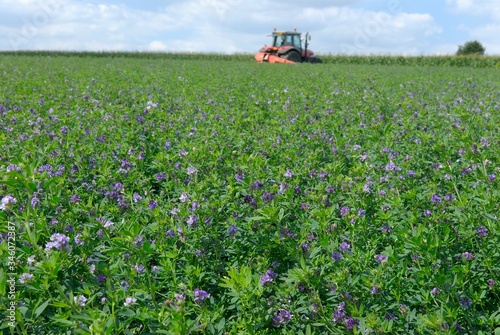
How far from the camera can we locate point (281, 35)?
104 ft

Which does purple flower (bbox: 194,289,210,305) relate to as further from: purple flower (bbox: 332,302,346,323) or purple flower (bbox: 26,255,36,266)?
purple flower (bbox: 26,255,36,266)

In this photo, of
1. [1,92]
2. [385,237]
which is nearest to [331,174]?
[385,237]

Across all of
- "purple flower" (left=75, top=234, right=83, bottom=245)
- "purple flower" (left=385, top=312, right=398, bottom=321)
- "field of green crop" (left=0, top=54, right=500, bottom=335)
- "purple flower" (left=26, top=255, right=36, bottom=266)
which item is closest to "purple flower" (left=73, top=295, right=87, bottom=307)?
"field of green crop" (left=0, top=54, right=500, bottom=335)

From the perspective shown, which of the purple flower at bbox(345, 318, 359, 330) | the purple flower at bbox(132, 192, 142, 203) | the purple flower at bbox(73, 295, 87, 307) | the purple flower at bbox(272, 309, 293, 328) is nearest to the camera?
the purple flower at bbox(73, 295, 87, 307)

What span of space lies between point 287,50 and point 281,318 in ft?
96.5

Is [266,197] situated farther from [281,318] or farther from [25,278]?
[25,278]

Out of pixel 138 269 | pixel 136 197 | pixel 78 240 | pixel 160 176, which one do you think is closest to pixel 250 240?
pixel 138 269

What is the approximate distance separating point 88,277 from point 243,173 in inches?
67.8

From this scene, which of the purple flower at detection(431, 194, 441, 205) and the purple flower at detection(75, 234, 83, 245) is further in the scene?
the purple flower at detection(431, 194, 441, 205)

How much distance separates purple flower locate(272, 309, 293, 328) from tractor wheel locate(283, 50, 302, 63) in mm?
28873

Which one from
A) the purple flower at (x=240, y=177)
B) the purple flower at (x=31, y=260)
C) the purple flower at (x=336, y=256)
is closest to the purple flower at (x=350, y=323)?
the purple flower at (x=336, y=256)

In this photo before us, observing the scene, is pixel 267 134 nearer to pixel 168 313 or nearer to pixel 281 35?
pixel 168 313

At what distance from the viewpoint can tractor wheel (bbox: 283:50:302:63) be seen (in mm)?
30277

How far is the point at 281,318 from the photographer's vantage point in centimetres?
242
